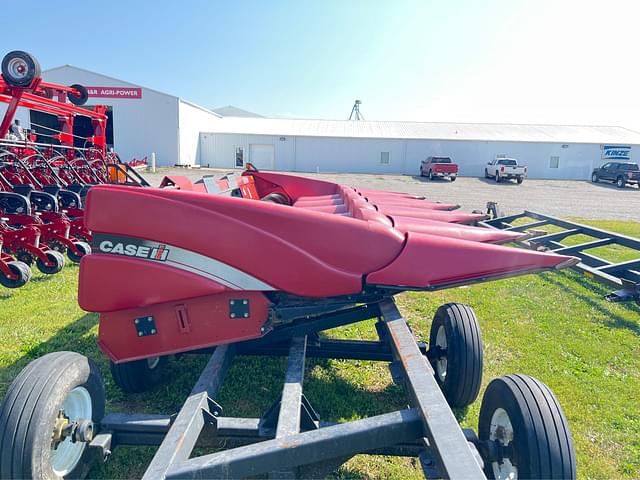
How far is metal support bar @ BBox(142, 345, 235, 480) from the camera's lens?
1.63 m

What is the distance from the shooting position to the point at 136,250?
2371mm

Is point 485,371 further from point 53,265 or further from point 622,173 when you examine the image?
point 622,173

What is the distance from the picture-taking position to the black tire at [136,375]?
114 inches

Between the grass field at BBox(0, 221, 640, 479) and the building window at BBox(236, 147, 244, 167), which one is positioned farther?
the building window at BBox(236, 147, 244, 167)

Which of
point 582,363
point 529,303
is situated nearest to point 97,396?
point 582,363

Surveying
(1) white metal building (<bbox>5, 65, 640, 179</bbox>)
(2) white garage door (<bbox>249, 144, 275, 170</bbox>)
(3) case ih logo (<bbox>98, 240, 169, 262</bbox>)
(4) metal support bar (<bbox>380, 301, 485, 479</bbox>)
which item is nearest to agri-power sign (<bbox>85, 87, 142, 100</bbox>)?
(1) white metal building (<bbox>5, 65, 640, 179</bbox>)

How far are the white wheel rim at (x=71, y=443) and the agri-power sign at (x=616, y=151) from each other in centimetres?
4099

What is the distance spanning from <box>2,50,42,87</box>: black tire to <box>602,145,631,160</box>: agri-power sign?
39.1 meters

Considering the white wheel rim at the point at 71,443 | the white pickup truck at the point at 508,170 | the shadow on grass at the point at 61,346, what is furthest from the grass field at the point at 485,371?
the white pickup truck at the point at 508,170

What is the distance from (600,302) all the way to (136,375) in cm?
541

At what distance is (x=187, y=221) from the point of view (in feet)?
7.62

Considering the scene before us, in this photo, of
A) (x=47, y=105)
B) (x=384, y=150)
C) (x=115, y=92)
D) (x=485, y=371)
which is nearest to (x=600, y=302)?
(x=485, y=371)

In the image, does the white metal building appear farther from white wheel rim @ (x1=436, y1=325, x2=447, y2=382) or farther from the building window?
white wheel rim @ (x1=436, y1=325, x2=447, y2=382)

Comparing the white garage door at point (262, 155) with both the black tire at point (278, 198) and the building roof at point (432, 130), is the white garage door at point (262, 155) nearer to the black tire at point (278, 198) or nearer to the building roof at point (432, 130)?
the building roof at point (432, 130)
